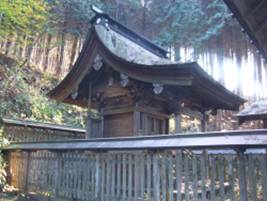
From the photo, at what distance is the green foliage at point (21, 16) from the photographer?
39.1 feet

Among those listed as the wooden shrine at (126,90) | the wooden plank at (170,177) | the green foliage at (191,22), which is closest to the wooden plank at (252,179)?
the wooden plank at (170,177)

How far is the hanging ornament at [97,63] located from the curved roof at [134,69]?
0.37 feet

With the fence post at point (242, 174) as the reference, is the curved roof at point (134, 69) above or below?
above

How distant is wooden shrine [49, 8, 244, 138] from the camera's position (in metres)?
6.94

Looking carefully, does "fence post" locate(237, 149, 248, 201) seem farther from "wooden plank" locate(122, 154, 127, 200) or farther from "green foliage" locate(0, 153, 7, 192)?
"green foliage" locate(0, 153, 7, 192)

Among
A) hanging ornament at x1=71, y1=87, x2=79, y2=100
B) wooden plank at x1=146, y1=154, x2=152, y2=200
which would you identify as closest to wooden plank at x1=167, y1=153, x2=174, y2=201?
wooden plank at x1=146, y1=154, x2=152, y2=200

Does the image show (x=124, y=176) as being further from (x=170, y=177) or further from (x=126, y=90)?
(x=126, y=90)

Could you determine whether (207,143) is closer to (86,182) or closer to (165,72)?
(165,72)

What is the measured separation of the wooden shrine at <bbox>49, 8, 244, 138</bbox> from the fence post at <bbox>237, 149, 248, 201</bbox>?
8.20 feet

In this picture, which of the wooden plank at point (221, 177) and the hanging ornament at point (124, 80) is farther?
the hanging ornament at point (124, 80)

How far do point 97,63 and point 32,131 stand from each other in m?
4.56

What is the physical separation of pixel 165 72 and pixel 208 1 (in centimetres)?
1549

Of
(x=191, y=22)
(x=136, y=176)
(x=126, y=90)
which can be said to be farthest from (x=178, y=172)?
(x=191, y=22)

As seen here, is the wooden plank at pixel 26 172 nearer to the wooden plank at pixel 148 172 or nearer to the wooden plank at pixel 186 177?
the wooden plank at pixel 148 172
